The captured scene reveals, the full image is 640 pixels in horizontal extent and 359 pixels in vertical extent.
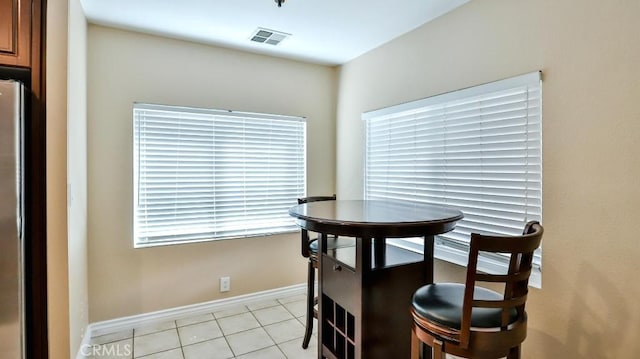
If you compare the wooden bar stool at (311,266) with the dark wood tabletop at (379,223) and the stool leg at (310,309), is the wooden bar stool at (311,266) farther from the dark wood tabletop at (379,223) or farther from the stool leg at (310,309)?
the dark wood tabletop at (379,223)

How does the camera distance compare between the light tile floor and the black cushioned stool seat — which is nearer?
the black cushioned stool seat

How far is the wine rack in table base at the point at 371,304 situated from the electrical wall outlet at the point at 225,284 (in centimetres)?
143

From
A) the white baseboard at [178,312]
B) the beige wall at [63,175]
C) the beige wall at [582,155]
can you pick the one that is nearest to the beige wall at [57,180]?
the beige wall at [63,175]

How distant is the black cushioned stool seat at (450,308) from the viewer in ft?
4.41

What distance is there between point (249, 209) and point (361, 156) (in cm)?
122

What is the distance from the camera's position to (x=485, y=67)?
7.12ft

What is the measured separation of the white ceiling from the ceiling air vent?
0.17ft

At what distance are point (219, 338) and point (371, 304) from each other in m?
1.48

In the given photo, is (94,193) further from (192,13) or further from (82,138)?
(192,13)

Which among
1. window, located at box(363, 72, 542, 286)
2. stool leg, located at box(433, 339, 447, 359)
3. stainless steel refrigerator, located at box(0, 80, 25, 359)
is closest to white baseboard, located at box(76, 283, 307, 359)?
stainless steel refrigerator, located at box(0, 80, 25, 359)

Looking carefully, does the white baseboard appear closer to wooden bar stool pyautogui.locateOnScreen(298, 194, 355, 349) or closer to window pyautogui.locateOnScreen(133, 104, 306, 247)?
window pyautogui.locateOnScreen(133, 104, 306, 247)

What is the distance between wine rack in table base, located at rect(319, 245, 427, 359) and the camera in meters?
1.75

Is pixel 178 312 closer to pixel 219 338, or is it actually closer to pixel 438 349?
pixel 219 338

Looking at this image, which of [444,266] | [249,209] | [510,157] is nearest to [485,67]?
[510,157]
